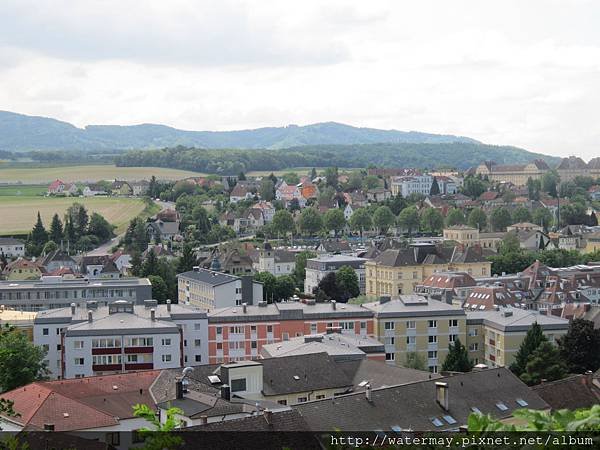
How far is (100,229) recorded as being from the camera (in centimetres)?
7750

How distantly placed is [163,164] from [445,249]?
337 ft

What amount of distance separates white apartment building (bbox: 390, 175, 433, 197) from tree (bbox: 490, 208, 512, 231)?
3303cm

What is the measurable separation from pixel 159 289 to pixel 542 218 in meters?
47.5

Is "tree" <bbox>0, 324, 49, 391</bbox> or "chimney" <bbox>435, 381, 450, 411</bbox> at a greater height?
"chimney" <bbox>435, 381, 450, 411</bbox>

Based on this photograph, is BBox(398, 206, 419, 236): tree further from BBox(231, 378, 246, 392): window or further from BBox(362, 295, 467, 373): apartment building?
BBox(231, 378, 246, 392): window

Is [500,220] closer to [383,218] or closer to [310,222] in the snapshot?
[383,218]

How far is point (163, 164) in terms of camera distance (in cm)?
15725

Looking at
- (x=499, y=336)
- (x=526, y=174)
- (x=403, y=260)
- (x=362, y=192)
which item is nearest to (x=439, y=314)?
(x=499, y=336)

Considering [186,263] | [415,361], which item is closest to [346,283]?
[186,263]

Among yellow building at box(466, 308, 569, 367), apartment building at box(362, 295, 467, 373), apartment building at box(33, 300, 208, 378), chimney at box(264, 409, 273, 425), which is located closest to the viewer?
chimney at box(264, 409, 273, 425)

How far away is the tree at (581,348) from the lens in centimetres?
3103

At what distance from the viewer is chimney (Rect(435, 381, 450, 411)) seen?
1934cm

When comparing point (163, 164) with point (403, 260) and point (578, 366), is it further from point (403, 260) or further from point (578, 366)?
point (578, 366)

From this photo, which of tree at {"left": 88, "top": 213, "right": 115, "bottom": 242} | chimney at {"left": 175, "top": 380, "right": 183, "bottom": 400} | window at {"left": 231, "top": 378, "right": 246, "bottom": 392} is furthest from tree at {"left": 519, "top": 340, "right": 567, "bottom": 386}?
tree at {"left": 88, "top": 213, "right": 115, "bottom": 242}
